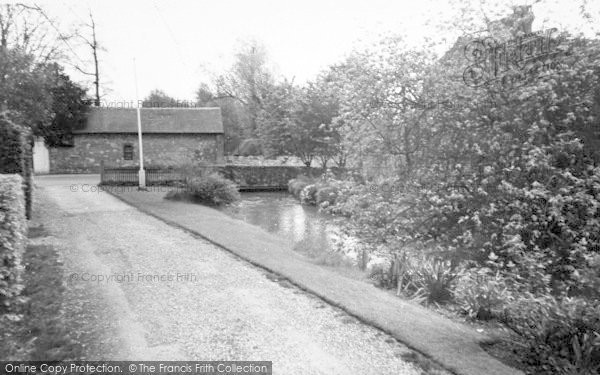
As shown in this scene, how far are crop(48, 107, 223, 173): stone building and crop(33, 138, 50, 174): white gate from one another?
0.28 metres

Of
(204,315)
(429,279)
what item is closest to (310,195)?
(429,279)

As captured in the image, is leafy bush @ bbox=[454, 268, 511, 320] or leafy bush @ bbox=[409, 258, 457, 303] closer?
leafy bush @ bbox=[454, 268, 511, 320]

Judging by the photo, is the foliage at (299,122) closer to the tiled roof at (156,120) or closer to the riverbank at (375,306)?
the tiled roof at (156,120)

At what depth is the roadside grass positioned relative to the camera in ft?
15.1

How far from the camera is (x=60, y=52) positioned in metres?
33.6

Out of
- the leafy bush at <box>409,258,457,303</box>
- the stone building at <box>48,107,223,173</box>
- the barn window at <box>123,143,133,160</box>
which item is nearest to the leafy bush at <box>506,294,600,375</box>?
the leafy bush at <box>409,258,457,303</box>

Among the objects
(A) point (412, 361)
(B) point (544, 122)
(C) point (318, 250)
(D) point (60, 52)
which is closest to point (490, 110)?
(B) point (544, 122)

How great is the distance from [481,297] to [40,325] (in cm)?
678

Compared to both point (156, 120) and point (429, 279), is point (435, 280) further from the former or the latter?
point (156, 120)

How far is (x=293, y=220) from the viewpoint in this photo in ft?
62.7

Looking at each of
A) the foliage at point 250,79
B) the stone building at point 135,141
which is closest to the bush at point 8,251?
the stone building at point 135,141

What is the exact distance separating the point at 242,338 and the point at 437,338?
2601 millimetres

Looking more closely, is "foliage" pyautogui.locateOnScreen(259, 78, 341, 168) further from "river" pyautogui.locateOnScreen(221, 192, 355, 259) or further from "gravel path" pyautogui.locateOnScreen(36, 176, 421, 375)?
"gravel path" pyautogui.locateOnScreen(36, 176, 421, 375)

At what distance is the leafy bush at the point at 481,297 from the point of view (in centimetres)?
710
